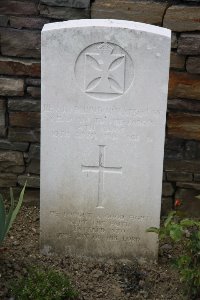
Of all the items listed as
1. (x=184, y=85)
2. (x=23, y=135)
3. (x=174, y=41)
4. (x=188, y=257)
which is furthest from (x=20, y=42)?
(x=188, y=257)

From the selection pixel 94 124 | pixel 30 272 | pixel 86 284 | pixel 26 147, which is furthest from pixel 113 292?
pixel 26 147

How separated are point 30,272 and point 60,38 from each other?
1.36 meters

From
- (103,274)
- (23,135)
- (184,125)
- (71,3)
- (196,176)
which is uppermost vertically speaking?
(71,3)

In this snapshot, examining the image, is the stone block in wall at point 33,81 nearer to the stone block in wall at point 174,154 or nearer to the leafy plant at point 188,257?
the stone block in wall at point 174,154

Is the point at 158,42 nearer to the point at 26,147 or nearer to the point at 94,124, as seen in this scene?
the point at 94,124

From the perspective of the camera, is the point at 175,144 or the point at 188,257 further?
the point at 175,144

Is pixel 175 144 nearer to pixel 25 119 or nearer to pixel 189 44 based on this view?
pixel 189 44

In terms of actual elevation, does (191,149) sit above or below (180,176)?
above

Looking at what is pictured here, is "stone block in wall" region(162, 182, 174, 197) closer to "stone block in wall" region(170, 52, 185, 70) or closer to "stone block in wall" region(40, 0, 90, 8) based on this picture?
"stone block in wall" region(170, 52, 185, 70)

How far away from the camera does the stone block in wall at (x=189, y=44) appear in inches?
153

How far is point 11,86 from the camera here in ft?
13.5

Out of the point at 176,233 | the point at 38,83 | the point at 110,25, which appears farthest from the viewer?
the point at 38,83

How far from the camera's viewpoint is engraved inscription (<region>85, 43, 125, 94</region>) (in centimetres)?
334

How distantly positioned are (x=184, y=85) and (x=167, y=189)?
0.76 metres
